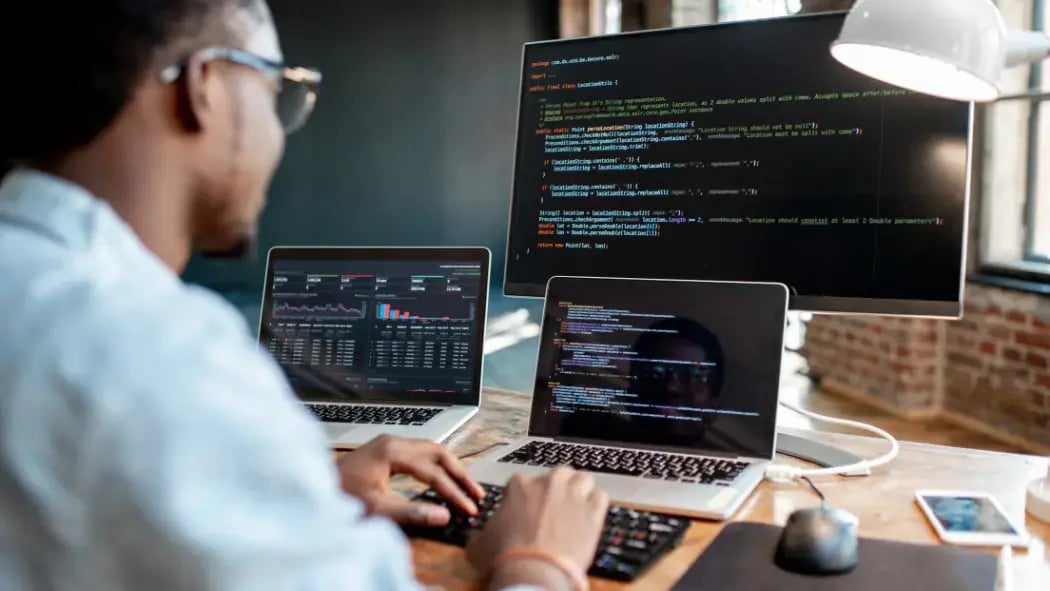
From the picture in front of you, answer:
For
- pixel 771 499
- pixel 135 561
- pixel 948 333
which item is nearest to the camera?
pixel 135 561

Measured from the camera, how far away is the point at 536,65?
55.1 inches

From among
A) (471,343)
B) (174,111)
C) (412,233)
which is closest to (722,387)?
(471,343)

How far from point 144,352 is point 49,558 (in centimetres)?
12

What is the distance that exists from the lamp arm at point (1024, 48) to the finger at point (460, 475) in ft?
2.43

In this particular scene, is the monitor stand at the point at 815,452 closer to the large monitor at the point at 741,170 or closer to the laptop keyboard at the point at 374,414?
the large monitor at the point at 741,170

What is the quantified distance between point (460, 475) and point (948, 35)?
0.67m

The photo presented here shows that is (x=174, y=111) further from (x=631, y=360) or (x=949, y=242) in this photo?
(x=949, y=242)

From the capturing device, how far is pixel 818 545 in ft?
2.53

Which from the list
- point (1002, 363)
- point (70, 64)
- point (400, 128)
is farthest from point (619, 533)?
point (400, 128)

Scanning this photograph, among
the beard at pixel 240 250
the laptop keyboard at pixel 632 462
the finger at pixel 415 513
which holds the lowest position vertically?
the finger at pixel 415 513

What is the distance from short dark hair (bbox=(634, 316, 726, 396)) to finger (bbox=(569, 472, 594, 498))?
0.35 metres

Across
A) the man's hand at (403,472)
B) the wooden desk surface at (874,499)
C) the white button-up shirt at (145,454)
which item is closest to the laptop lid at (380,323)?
the wooden desk surface at (874,499)

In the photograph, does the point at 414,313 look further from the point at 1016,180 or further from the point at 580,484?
the point at 1016,180

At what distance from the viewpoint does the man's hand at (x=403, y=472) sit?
917 millimetres
